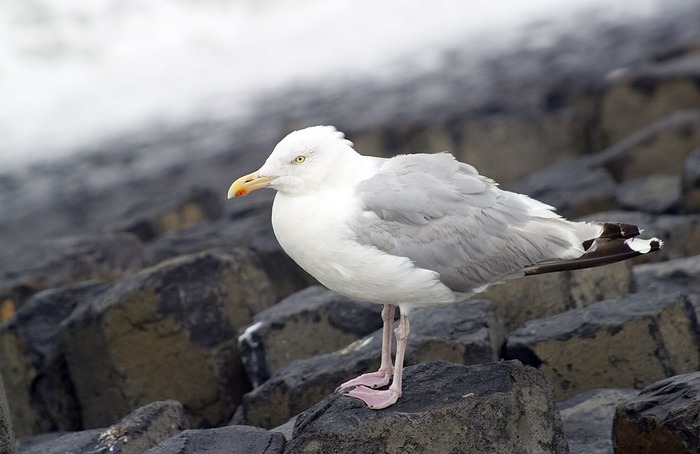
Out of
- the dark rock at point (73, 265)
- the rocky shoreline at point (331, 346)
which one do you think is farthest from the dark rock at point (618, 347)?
the dark rock at point (73, 265)

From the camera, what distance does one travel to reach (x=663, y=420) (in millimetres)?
3848

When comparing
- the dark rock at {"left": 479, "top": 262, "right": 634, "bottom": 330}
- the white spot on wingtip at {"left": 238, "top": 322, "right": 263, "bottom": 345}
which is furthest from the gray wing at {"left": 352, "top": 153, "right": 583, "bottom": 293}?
the white spot on wingtip at {"left": 238, "top": 322, "right": 263, "bottom": 345}

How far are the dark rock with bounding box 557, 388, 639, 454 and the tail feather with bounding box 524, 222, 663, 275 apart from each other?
666 mm

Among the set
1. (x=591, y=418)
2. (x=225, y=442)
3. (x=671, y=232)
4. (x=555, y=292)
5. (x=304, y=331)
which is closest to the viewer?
(x=225, y=442)

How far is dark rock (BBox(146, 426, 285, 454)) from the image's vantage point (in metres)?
4.00

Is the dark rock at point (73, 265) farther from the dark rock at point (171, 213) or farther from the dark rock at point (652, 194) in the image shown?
the dark rock at point (652, 194)

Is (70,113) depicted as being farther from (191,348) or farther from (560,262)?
(560,262)

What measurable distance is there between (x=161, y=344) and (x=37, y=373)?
1015 mm

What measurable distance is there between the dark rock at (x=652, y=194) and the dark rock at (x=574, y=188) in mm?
124

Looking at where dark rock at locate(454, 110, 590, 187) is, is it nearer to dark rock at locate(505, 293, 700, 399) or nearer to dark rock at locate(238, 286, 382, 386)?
dark rock at locate(238, 286, 382, 386)

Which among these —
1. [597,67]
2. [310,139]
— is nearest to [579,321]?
[310,139]

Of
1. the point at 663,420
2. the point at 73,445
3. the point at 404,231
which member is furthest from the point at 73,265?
the point at 663,420

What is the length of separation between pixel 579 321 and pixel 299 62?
14358 millimetres

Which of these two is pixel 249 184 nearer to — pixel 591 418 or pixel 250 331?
Result: pixel 250 331
